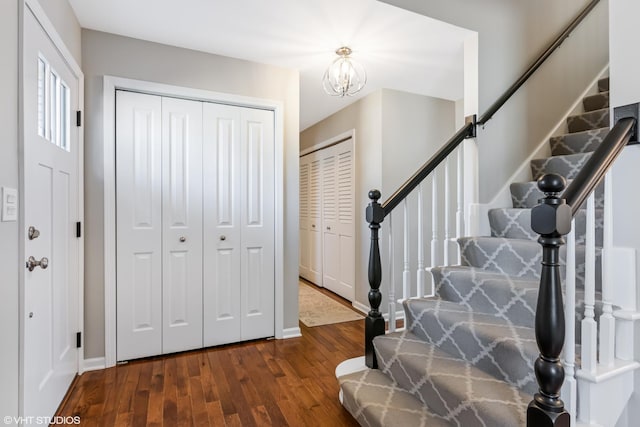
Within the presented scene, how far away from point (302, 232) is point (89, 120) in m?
3.60

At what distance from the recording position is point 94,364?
2.31 metres

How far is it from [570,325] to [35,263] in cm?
221

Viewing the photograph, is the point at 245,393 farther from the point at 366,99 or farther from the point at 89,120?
the point at 366,99

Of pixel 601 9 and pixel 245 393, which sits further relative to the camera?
pixel 601 9

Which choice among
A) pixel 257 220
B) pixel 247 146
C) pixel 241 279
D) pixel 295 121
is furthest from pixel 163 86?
pixel 241 279

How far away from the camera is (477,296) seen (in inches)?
73.4

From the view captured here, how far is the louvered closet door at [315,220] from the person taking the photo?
4812 millimetres

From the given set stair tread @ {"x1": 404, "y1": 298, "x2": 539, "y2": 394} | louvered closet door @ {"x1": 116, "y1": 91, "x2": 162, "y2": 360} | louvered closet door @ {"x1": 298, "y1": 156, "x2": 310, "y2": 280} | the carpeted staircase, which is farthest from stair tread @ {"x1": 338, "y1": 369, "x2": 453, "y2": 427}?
louvered closet door @ {"x1": 298, "y1": 156, "x2": 310, "y2": 280}

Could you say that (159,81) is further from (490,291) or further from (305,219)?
(305,219)

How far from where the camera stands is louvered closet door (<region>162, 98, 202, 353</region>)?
99.7 inches

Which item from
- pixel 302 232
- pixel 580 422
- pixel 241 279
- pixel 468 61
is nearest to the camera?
pixel 580 422

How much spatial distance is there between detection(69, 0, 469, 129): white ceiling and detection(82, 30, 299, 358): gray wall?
91mm

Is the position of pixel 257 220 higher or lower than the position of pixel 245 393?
higher
